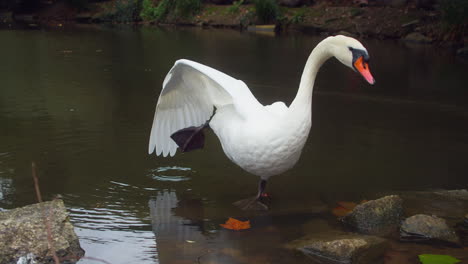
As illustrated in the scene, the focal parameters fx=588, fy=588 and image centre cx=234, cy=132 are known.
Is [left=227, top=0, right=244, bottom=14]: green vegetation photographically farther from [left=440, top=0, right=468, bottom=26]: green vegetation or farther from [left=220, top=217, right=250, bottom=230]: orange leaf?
[left=220, top=217, right=250, bottom=230]: orange leaf

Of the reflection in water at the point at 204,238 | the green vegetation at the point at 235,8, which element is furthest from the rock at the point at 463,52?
the reflection in water at the point at 204,238

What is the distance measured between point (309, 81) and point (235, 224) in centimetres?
117

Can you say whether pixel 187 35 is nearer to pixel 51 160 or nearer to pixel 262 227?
pixel 51 160

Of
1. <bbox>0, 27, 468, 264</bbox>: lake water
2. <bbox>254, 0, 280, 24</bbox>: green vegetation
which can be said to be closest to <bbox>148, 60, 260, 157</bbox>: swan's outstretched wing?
<bbox>0, 27, 468, 264</bbox>: lake water

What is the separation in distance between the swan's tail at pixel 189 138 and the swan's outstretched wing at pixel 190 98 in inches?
7.1

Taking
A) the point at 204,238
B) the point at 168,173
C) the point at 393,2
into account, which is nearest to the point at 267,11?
the point at 393,2

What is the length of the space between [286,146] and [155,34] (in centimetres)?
1562

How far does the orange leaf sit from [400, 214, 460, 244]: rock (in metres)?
1.12

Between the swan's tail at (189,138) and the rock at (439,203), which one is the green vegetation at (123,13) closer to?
the swan's tail at (189,138)

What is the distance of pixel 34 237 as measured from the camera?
3535mm

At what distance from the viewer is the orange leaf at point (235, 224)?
4.28 meters

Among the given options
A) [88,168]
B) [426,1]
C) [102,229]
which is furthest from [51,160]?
[426,1]

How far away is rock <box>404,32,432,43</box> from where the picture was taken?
1681 cm

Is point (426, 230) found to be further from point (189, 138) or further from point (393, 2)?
point (393, 2)
